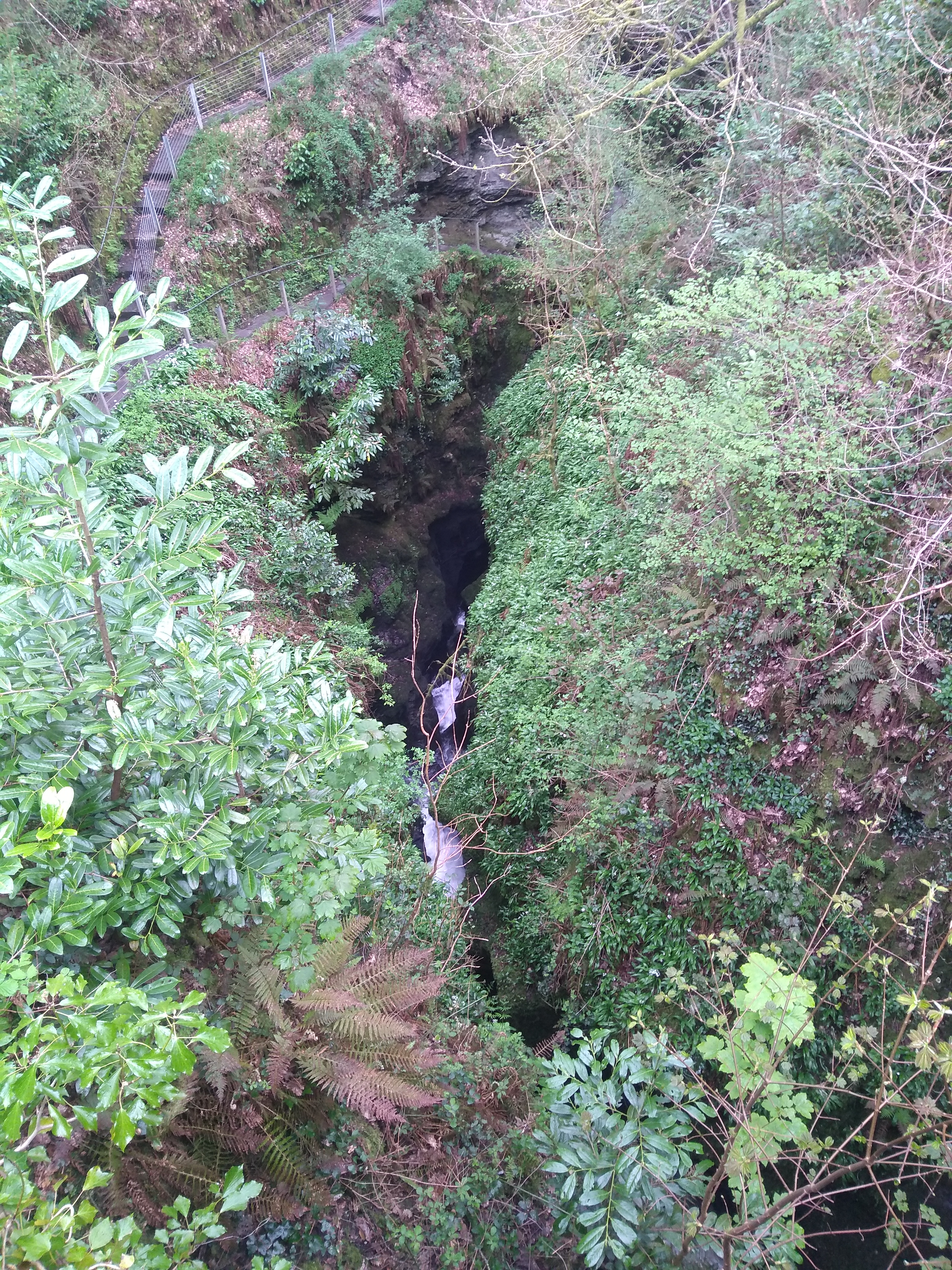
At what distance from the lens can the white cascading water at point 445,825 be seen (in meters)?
8.52

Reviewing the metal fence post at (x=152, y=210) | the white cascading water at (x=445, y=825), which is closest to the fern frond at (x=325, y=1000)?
the white cascading water at (x=445, y=825)

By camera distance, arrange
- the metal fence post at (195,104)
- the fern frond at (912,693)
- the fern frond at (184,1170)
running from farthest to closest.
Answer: the metal fence post at (195,104), the fern frond at (912,693), the fern frond at (184,1170)

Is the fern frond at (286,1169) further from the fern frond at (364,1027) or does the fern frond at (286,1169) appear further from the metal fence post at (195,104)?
the metal fence post at (195,104)

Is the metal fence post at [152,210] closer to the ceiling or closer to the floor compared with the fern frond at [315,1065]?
closer to the ceiling

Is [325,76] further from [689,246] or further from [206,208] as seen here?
[689,246]

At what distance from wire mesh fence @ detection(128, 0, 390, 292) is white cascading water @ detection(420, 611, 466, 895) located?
338 inches

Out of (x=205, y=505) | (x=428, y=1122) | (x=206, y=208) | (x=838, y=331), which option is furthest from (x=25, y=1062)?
(x=206, y=208)

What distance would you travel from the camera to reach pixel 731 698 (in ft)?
21.5

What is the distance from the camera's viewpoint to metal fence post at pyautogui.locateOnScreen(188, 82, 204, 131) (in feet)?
43.4

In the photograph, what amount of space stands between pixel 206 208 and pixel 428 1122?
48.6ft

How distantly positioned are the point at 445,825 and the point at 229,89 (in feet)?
51.3

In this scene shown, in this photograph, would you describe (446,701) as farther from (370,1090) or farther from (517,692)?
(370,1090)

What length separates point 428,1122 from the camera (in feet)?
13.0

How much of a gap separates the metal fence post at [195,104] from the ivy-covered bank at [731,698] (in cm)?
1096
